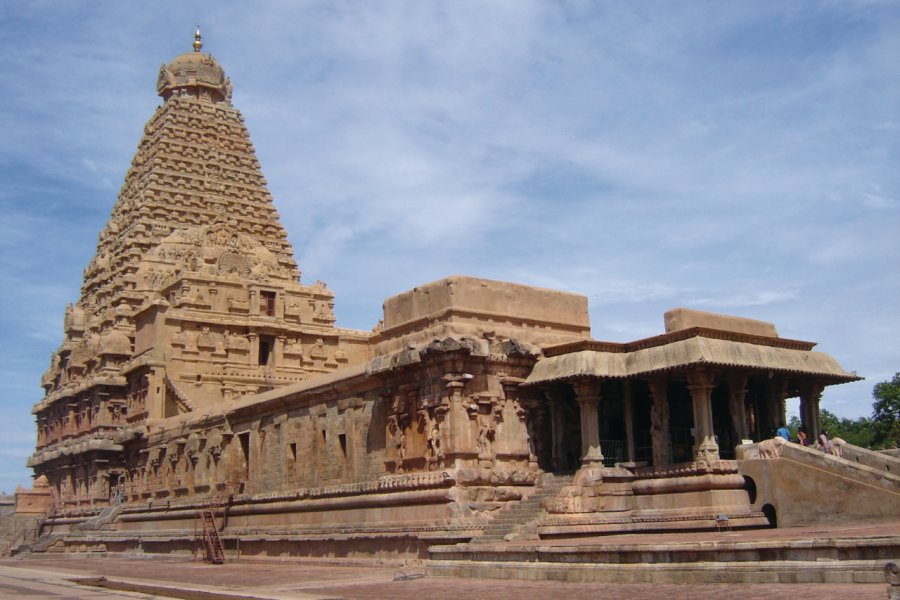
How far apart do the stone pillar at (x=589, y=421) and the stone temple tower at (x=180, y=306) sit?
764 inches

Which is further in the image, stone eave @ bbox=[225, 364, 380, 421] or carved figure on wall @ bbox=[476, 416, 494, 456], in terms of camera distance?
stone eave @ bbox=[225, 364, 380, 421]

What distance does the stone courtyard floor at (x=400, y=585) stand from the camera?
551 inches

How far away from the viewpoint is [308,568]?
90.4 feet

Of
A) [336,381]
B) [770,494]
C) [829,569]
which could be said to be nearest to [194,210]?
[336,381]

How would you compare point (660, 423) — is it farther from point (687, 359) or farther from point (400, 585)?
point (400, 585)

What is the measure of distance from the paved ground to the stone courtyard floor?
1cm

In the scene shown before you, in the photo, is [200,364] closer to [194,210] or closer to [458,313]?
[194,210]

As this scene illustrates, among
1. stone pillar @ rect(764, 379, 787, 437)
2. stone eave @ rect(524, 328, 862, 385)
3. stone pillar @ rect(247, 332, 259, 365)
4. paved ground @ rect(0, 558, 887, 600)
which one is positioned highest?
stone pillar @ rect(247, 332, 259, 365)

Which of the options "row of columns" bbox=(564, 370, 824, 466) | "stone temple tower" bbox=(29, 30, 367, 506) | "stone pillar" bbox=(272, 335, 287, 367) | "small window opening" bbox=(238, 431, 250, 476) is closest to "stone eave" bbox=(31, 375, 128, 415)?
"stone temple tower" bbox=(29, 30, 367, 506)

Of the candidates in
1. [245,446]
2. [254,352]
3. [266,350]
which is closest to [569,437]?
[245,446]

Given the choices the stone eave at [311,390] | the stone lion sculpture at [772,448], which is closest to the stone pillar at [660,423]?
the stone lion sculpture at [772,448]

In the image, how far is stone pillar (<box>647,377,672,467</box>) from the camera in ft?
80.8

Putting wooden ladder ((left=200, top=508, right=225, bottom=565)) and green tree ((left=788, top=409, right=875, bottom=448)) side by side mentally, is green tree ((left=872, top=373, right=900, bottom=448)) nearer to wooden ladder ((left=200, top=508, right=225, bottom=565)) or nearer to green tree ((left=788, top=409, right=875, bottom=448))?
green tree ((left=788, top=409, right=875, bottom=448))

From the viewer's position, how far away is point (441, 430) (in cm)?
2556
